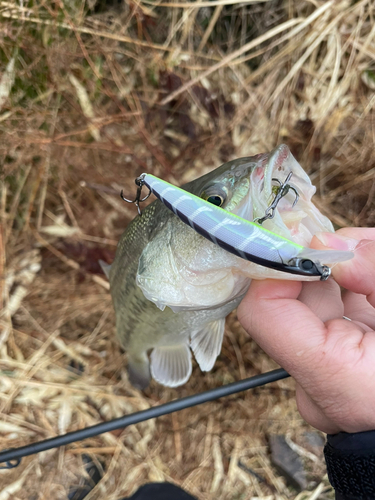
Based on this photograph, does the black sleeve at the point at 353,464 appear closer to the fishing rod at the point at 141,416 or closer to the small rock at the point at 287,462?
the fishing rod at the point at 141,416

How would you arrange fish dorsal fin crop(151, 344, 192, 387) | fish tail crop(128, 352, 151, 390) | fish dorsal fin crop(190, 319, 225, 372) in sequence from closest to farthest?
A: fish dorsal fin crop(190, 319, 225, 372) → fish dorsal fin crop(151, 344, 192, 387) → fish tail crop(128, 352, 151, 390)

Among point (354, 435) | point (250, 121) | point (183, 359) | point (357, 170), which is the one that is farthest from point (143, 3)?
point (354, 435)

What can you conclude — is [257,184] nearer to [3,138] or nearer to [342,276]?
[342,276]

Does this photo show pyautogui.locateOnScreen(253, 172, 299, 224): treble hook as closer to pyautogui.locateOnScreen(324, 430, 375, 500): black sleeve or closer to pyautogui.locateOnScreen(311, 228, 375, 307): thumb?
pyautogui.locateOnScreen(311, 228, 375, 307): thumb

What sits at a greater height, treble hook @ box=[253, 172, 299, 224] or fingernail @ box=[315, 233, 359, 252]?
treble hook @ box=[253, 172, 299, 224]

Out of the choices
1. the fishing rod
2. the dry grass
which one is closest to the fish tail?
the dry grass

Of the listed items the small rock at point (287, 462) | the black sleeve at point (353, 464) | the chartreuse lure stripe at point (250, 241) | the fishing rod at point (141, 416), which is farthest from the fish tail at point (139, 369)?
the chartreuse lure stripe at point (250, 241)
